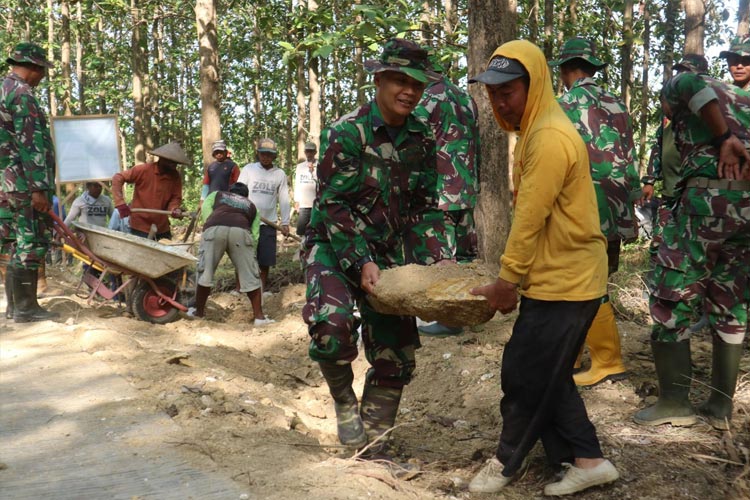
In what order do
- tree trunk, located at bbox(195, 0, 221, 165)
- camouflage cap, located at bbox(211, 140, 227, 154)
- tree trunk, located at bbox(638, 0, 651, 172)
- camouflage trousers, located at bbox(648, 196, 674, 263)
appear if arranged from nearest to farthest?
1. camouflage trousers, located at bbox(648, 196, 674, 263)
2. camouflage cap, located at bbox(211, 140, 227, 154)
3. tree trunk, located at bbox(195, 0, 221, 165)
4. tree trunk, located at bbox(638, 0, 651, 172)

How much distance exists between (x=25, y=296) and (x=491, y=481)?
5252 mm

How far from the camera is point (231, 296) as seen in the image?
9648 mm

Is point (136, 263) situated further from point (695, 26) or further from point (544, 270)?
point (695, 26)

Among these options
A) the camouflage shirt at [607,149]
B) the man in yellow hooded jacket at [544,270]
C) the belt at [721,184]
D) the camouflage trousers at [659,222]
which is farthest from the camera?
the camouflage trousers at [659,222]

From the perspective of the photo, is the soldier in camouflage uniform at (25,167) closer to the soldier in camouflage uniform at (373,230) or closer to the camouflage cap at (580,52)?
the soldier in camouflage uniform at (373,230)

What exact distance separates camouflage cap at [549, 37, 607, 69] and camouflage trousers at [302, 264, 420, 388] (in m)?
2.15

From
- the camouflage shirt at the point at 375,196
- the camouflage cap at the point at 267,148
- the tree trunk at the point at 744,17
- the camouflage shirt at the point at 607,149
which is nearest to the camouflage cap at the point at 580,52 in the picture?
the camouflage shirt at the point at 607,149

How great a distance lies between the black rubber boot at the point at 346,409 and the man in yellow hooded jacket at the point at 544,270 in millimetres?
689

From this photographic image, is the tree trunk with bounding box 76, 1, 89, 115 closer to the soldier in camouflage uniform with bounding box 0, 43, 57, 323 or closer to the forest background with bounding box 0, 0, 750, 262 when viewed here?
the forest background with bounding box 0, 0, 750, 262

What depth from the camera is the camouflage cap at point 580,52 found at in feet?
14.9

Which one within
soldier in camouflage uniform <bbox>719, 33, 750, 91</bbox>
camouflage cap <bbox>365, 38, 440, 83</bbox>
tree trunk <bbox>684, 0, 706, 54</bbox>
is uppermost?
tree trunk <bbox>684, 0, 706, 54</bbox>

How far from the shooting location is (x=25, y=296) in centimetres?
668

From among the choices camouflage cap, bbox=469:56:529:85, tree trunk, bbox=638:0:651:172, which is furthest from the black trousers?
tree trunk, bbox=638:0:651:172

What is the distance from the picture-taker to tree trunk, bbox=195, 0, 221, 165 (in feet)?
32.4
